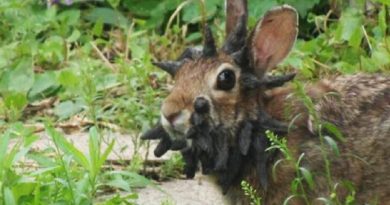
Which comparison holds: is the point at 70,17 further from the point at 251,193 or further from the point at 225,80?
the point at 251,193

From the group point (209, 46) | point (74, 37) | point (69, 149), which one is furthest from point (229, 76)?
point (74, 37)

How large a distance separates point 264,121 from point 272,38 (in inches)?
15.8

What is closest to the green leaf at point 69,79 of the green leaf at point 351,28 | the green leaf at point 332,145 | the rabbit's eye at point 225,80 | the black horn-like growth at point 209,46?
the green leaf at point 351,28

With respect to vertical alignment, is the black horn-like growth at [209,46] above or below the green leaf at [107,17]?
above

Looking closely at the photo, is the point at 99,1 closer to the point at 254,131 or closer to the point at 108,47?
the point at 108,47

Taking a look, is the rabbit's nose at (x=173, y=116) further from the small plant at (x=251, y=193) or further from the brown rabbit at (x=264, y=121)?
the small plant at (x=251, y=193)

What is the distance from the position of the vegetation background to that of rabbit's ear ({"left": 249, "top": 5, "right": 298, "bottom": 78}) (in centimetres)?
75

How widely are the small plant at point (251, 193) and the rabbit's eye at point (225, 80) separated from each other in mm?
409

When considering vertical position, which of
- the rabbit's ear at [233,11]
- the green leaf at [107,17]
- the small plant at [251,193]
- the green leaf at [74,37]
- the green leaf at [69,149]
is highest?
the rabbit's ear at [233,11]

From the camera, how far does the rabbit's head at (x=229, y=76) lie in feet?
19.2

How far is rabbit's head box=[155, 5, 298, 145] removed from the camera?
585cm

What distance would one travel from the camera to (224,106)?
235 inches

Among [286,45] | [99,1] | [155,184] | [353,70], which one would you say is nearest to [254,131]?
[286,45]

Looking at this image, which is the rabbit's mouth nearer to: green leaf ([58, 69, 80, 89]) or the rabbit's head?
the rabbit's head
